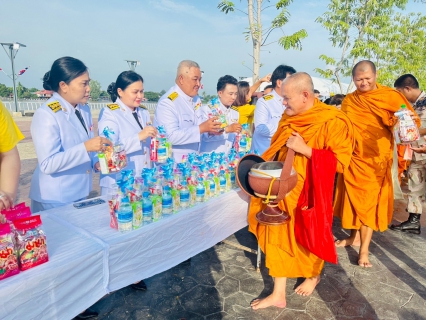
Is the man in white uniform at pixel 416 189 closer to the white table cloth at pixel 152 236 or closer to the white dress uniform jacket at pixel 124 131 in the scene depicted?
the white table cloth at pixel 152 236

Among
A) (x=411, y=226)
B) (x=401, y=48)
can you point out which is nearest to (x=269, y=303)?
(x=411, y=226)

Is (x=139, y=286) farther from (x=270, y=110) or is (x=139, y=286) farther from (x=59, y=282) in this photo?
(x=270, y=110)

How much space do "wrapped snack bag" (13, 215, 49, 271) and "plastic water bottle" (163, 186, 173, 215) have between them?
79 centimetres

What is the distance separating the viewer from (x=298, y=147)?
2.16 meters

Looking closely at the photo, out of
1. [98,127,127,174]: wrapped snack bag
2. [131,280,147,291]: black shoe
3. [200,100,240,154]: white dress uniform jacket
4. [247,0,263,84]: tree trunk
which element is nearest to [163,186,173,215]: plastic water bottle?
[98,127,127,174]: wrapped snack bag

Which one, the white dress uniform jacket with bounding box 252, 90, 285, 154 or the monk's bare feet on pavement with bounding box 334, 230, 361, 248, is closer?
the monk's bare feet on pavement with bounding box 334, 230, 361, 248

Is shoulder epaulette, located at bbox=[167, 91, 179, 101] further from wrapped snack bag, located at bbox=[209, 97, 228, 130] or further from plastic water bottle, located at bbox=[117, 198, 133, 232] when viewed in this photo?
plastic water bottle, located at bbox=[117, 198, 133, 232]

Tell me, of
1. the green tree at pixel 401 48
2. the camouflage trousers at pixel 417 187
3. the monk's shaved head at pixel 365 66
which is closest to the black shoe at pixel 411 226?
the camouflage trousers at pixel 417 187

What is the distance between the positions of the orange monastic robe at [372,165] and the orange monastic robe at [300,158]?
3.42 ft

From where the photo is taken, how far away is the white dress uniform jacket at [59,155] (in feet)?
6.34

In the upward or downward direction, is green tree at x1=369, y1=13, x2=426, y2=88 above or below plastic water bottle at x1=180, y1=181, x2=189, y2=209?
above

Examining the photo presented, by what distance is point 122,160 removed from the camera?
215cm

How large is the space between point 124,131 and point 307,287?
227cm

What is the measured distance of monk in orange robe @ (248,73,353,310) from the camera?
87.7 inches
